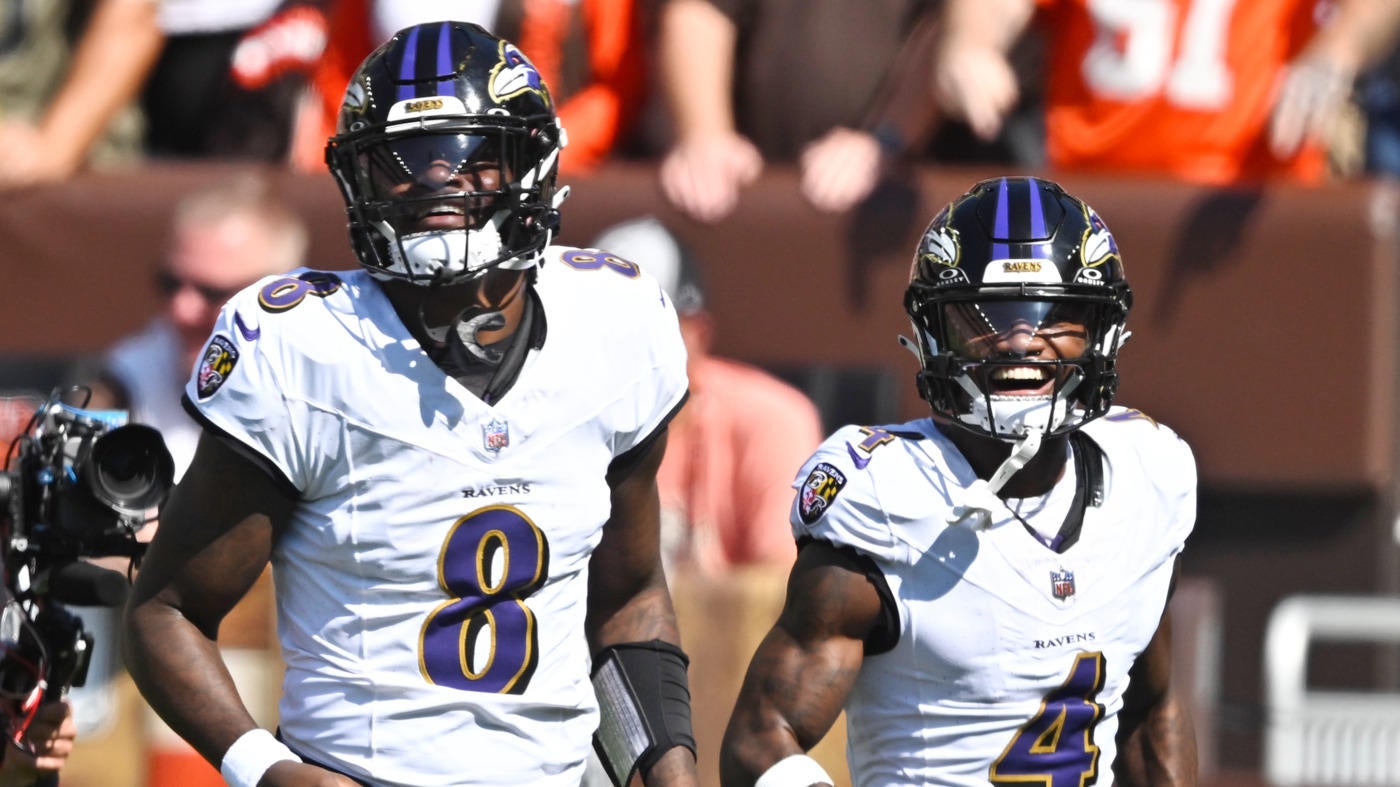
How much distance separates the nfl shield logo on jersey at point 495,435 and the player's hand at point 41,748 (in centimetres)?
88

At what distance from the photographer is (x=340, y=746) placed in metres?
3.23

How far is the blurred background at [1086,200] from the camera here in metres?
6.17

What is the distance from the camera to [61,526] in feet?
11.6

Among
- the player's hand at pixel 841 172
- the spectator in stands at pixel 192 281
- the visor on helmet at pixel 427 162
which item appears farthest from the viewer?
the player's hand at pixel 841 172

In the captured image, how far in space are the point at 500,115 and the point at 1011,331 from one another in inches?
33.6

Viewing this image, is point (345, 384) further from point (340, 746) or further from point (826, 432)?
point (826, 432)

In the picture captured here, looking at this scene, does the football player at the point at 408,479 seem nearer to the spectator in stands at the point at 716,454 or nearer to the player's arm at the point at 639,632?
the player's arm at the point at 639,632

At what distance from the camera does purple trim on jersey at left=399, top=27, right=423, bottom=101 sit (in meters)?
3.28

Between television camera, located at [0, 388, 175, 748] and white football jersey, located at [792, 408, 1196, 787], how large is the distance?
1029 mm

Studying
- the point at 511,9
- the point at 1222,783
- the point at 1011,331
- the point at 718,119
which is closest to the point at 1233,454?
→ the point at 1222,783

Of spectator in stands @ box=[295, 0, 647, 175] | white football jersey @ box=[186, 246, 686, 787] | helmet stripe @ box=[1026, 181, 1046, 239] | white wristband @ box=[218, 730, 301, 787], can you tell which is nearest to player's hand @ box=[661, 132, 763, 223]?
spectator in stands @ box=[295, 0, 647, 175]

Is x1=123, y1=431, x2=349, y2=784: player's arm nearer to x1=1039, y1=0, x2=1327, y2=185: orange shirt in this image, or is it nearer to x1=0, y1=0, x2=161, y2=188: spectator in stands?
x1=0, y1=0, x2=161, y2=188: spectator in stands

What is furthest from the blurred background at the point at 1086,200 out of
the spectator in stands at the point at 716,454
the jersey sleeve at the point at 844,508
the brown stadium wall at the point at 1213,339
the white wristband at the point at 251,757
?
the white wristband at the point at 251,757

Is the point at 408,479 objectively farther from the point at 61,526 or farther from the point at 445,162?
the point at 61,526
